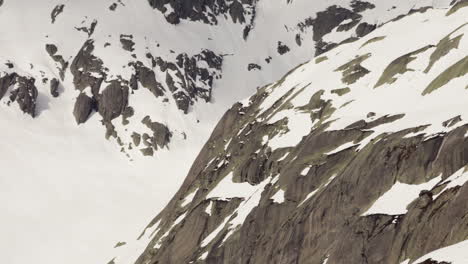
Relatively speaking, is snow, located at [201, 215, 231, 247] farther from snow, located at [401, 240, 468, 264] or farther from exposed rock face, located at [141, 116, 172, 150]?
exposed rock face, located at [141, 116, 172, 150]

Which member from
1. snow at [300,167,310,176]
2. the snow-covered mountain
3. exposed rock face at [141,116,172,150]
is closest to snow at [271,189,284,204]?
the snow-covered mountain

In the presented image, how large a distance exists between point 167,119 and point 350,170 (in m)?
118

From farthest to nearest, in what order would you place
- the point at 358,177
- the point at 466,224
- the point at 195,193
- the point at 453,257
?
1. the point at 195,193
2. the point at 358,177
3. the point at 466,224
4. the point at 453,257

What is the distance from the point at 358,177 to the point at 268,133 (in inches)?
1212

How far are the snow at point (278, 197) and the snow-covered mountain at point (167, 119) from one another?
0.23m

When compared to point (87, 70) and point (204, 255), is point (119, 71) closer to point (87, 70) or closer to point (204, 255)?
point (87, 70)

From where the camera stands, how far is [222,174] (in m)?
79.3

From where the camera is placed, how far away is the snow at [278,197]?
56.0m

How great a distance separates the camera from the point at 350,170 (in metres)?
48.7

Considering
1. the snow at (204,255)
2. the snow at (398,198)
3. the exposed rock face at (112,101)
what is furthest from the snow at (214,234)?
the exposed rock face at (112,101)

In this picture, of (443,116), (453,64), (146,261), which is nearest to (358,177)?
(443,116)

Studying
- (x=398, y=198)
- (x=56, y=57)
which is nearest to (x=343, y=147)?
(x=398, y=198)

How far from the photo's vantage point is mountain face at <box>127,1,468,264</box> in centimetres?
3903

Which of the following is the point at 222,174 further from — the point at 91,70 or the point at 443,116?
the point at 91,70
